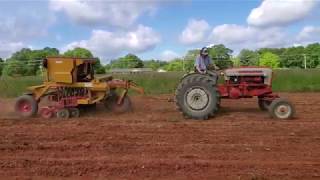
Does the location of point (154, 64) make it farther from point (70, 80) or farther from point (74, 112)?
point (74, 112)

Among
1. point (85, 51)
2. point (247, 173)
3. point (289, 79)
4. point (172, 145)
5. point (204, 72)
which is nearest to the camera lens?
point (247, 173)

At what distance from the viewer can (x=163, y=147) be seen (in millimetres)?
8695

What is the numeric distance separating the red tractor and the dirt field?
1.13 ft

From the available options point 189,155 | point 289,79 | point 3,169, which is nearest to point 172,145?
point 189,155

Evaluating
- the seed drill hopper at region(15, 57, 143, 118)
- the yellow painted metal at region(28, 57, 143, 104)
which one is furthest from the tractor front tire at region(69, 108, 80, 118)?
the yellow painted metal at region(28, 57, 143, 104)

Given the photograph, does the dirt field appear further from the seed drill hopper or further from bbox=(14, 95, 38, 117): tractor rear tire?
bbox=(14, 95, 38, 117): tractor rear tire

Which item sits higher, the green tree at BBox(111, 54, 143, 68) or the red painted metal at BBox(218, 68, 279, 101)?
the green tree at BBox(111, 54, 143, 68)

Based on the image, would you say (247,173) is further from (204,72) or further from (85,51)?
(85,51)

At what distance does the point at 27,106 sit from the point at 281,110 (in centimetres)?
648

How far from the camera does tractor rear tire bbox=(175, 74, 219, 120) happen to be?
12391mm

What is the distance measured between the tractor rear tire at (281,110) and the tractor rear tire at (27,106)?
6022 mm

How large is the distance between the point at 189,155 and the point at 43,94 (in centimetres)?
708

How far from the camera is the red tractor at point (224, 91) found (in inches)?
486

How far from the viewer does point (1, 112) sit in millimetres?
15125
